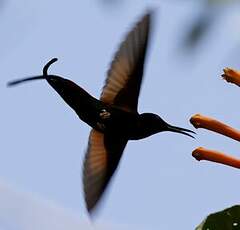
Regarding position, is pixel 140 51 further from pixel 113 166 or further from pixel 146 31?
pixel 113 166

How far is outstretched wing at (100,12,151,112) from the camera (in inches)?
70.6

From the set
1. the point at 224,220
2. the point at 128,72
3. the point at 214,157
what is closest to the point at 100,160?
→ the point at 128,72

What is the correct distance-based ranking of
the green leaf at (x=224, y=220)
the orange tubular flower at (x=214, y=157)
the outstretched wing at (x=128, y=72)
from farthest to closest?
the green leaf at (x=224, y=220) → the orange tubular flower at (x=214, y=157) → the outstretched wing at (x=128, y=72)

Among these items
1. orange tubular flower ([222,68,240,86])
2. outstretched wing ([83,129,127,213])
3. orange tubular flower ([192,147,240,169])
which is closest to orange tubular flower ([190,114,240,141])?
orange tubular flower ([192,147,240,169])

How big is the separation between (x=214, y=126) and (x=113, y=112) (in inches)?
18.1

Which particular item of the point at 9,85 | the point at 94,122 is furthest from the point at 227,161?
the point at 9,85

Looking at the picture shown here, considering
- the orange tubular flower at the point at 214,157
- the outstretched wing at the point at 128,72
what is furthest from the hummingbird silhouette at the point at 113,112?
the orange tubular flower at the point at 214,157

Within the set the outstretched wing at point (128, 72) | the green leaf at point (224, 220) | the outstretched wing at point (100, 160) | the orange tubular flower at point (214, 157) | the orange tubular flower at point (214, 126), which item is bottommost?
the green leaf at point (224, 220)

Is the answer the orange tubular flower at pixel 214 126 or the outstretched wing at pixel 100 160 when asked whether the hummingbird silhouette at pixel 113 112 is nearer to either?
the outstretched wing at pixel 100 160

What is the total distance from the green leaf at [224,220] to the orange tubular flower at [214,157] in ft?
0.70

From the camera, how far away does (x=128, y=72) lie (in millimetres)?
2033

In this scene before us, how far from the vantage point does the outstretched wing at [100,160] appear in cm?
182

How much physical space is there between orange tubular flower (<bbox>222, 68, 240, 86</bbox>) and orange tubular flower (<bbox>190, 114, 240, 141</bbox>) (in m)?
0.20

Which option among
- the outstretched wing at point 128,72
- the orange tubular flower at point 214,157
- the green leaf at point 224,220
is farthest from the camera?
the green leaf at point 224,220
